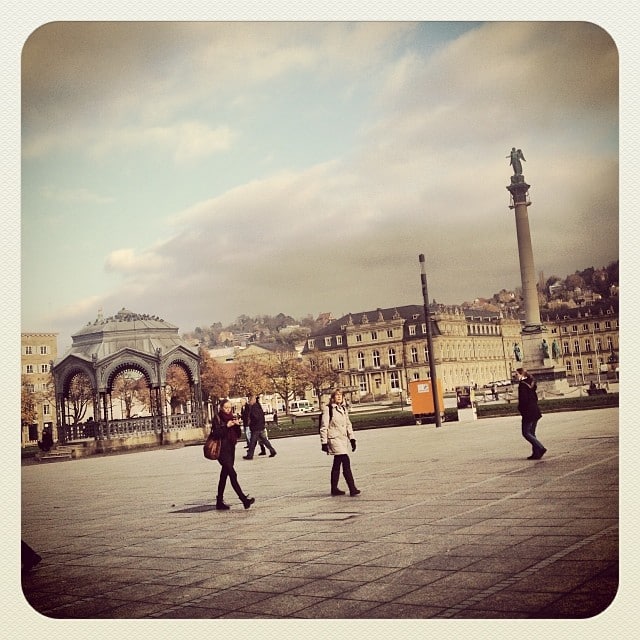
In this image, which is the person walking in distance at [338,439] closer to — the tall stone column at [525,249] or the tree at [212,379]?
the tree at [212,379]

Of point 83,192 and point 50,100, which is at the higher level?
point 50,100

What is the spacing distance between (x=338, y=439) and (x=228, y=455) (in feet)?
2.56

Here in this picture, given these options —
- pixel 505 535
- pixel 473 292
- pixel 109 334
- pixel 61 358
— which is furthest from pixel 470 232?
pixel 61 358

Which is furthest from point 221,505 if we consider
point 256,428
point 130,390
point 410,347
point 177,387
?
point 410,347

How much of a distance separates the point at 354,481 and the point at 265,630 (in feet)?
4.13

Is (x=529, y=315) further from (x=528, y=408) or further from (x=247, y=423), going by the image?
(x=247, y=423)

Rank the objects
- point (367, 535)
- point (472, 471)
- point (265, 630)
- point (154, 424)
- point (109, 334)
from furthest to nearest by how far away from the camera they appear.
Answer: point (154, 424) < point (109, 334) < point (472, 471) < point (367, 535) < point (265, 630)

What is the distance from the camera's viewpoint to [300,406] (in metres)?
5.79

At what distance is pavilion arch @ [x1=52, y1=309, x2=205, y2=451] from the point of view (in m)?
5.73

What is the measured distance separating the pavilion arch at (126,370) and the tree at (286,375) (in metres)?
0.53

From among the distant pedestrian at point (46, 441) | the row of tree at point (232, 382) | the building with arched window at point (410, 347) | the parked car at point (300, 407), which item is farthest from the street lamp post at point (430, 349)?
the distant pedestrian at point (46, 441)

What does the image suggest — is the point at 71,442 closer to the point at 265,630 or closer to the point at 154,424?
the point at 154,424

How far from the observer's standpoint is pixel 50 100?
5.62 metres

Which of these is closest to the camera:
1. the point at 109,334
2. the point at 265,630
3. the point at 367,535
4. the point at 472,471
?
the point at 265,630
